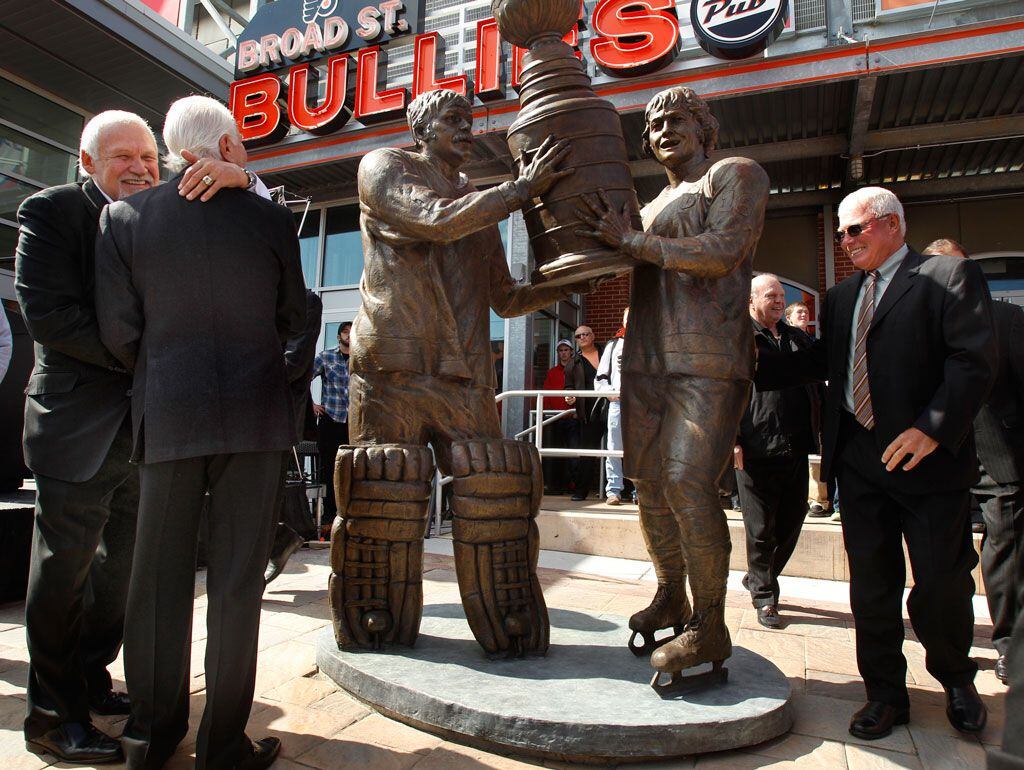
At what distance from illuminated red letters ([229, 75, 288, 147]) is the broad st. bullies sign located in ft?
0.06

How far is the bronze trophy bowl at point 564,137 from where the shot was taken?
251 cm

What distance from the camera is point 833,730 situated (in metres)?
2.35

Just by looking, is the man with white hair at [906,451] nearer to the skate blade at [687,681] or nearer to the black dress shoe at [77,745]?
the skate blade at [687,681]

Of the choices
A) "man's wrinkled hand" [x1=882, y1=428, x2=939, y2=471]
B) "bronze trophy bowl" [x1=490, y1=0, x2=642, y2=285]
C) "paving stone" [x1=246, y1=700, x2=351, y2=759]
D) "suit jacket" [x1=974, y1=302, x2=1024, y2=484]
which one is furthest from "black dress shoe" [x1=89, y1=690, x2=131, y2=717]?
"suit jacket" [x1=974, y1=302, x2=1024, y2=484]

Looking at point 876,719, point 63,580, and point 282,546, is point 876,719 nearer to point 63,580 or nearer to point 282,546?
point 63,580

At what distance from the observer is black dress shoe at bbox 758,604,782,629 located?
12.4 ft

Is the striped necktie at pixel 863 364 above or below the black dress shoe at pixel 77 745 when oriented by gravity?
above

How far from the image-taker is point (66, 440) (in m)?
2.12

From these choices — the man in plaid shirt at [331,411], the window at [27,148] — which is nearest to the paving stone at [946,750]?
the man in plaid shirt at [331,411]

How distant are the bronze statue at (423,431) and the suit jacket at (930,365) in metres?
1.08

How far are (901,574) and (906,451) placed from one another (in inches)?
19.4

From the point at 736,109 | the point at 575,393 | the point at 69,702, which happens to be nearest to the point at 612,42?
the point at 736,109

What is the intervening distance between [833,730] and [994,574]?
53.2 inches

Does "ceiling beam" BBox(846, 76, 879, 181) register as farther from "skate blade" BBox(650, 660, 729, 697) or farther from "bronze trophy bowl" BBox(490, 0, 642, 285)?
"skate blade" BBox(650, 660, 729, 697)
